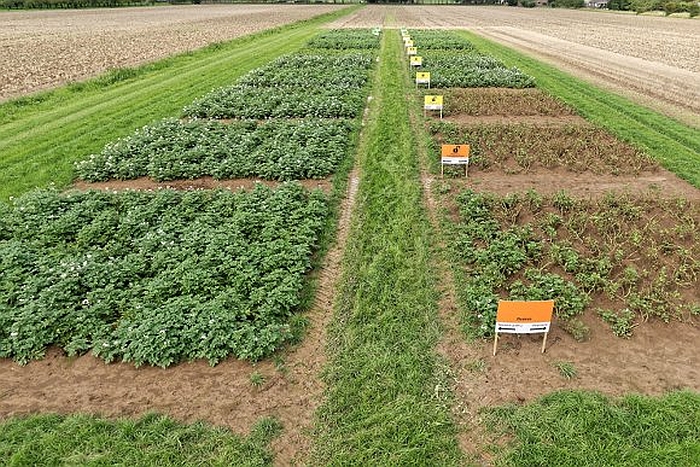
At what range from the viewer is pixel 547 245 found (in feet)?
23.6

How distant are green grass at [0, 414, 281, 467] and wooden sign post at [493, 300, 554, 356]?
2565mm

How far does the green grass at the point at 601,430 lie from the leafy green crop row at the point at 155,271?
271 centimetres

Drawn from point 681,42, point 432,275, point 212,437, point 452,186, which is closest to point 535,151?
point 452,186

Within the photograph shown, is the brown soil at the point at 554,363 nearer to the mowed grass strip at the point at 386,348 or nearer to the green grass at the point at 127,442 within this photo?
the mowed grass strip at the point at 386,348

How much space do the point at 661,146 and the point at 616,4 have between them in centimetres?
9584

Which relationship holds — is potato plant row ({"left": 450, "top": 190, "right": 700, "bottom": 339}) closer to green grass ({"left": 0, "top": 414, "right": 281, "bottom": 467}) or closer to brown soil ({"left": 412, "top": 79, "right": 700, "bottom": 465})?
brown soil ({"left": 412, "top": 79, "right": 700, "bottom": 465})

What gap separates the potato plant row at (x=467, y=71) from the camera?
17391 mm

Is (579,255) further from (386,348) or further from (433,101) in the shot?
(433,101)

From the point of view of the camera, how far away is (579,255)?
272 inches

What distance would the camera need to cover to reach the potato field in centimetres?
432

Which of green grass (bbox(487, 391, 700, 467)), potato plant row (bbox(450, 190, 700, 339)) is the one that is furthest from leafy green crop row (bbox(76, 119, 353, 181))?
green grass (bbox(487, 391, 700, 467))

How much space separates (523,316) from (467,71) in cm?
1604

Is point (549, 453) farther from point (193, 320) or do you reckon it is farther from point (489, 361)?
point (193, 320)

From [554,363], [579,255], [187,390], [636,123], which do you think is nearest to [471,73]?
[636,123]
